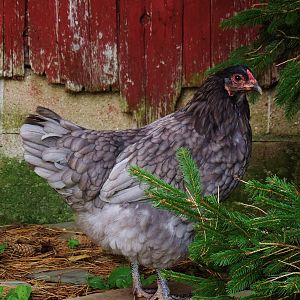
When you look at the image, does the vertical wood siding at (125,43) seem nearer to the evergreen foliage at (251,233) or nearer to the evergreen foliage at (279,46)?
the evergreen foliage at (279,46)

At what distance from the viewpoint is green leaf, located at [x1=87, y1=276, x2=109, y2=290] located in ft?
11.7

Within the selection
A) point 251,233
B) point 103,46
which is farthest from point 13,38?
point 251,233

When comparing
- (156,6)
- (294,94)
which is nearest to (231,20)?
(294,94)

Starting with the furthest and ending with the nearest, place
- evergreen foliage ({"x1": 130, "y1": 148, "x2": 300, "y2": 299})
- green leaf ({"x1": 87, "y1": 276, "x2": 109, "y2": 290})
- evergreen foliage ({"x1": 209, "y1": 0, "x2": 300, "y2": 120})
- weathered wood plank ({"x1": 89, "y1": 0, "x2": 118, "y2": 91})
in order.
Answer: weathered wood plank ({"x1": 89, "y1": 0, "x2": 118, "y2": 91})
green leaf ({"x1": 87, "y1": 276, "x2": 109, "y2": 290})
evergreen foliage ({"x1": 209, "y1": 0, "x2": 300, "y2": 120})
evergreen foliage ({"x1": 130, "y1": 148, "x2": 300, "y2": 299})

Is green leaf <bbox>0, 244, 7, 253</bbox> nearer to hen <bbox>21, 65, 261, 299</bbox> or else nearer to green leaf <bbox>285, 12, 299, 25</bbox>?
hen <bbox>21, 65, 261, 299</bbox>

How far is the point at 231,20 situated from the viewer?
11.4 ft

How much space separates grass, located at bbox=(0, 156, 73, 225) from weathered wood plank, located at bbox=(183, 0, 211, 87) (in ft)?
4.00

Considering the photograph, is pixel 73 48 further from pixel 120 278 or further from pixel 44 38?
pixel 120 278

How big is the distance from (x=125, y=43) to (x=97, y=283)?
174 centimetres

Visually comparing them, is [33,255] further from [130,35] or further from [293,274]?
[293,274]

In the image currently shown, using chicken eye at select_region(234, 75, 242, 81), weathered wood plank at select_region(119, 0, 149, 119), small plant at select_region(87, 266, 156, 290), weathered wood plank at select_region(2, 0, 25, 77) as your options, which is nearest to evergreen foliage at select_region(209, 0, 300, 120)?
chicken eye at select_region(234, 75, 242, 81)

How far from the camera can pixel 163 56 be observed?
4.53 metres

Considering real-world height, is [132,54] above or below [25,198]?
above

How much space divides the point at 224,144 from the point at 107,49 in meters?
1.61
